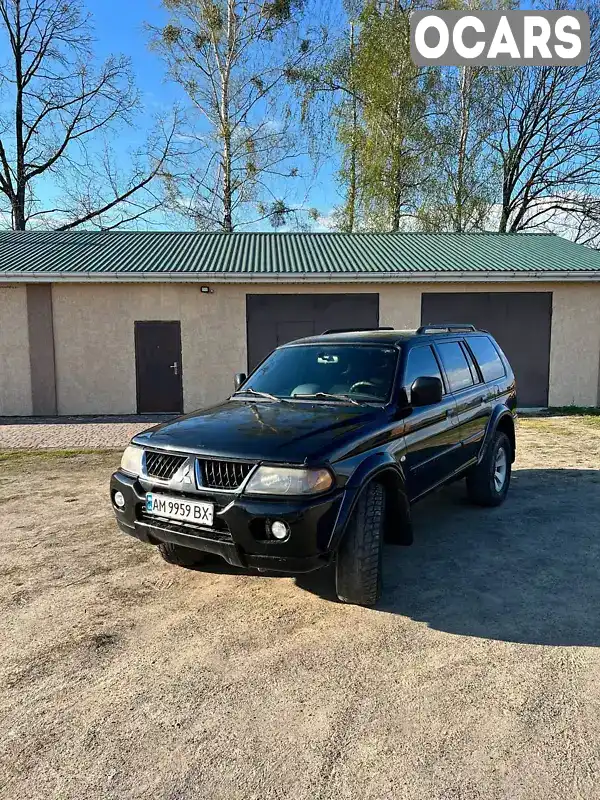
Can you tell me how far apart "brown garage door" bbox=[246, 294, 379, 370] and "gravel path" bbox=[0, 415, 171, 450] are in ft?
10.2

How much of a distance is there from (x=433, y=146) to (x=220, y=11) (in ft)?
38.3

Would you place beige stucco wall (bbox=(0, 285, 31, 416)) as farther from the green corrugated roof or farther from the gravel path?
the green corrugated roof

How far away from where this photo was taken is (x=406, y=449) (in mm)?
4062

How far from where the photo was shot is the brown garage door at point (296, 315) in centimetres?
1344

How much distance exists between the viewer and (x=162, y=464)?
3.63 meters

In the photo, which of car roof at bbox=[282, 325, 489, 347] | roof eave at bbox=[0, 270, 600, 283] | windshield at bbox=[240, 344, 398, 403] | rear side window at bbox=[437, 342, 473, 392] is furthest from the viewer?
roof eave at bbox=[0, 270, 600, 283]

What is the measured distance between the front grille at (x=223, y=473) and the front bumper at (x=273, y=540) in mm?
72

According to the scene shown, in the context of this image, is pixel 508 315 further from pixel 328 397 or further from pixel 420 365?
pixel 328 397

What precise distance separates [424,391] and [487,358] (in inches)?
96.0

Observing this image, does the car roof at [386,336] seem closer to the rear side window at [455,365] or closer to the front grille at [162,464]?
the rear side window at [455,365]

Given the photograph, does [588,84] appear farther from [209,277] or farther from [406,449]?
[406,449]

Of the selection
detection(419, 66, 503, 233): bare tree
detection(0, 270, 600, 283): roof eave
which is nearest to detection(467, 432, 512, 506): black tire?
detection(0, 270, 600, 283): roof eave

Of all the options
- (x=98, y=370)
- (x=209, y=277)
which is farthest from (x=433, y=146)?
(x=98, y=370)

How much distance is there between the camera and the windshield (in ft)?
14.1
